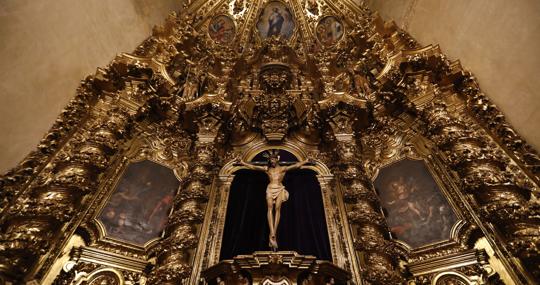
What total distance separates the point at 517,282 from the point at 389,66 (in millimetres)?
4839

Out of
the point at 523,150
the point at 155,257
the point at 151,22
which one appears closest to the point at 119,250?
the point at 155,257

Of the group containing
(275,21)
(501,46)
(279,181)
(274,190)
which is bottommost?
(274,190)

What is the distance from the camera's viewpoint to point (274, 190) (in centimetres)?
580

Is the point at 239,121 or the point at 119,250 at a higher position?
the point at 239,121

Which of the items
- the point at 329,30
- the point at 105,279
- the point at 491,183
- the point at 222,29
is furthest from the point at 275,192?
the point at 222,29

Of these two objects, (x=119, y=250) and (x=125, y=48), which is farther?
(x=125, y=48)

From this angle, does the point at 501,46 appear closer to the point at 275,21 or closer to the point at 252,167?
the point at 252,167

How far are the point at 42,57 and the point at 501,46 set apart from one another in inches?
321

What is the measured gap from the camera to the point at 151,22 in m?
10.1

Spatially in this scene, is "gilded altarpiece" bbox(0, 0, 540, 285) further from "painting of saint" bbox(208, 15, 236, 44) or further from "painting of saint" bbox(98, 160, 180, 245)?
"painting of saint" bbox(208, 15, 236, 44)

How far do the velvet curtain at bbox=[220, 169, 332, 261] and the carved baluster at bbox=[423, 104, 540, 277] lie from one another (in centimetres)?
230

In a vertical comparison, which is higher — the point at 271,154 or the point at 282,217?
the point at 271,154

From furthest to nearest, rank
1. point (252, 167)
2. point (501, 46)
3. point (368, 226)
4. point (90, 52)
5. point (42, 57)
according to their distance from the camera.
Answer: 1. point (90, 52)
2. point (252, 167)
3. point (42, 57)
4. point (501, 46)
5. point (368, 226)

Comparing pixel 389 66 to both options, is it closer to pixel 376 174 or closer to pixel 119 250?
pixel 376 174
